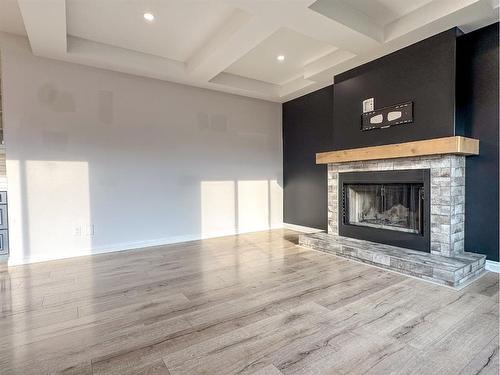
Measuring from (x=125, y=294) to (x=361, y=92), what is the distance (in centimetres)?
340

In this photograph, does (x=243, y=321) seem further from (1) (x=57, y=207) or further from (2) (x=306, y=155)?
(2) (x=306, y=155)

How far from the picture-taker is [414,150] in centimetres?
269

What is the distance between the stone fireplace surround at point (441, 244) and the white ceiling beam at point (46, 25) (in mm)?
3534

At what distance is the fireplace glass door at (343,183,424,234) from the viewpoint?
115 inches

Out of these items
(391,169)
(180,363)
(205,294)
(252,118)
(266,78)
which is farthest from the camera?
(252,118)

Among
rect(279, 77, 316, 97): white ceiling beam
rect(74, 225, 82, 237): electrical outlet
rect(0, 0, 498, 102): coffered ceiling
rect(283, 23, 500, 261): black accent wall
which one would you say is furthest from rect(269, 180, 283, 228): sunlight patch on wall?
rect(74, 225, 82, 237): electrical outlet

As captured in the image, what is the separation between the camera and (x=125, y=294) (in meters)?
2.20

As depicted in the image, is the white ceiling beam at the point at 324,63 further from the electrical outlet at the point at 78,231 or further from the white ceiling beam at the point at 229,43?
the electrical outlet at the point at 78,231

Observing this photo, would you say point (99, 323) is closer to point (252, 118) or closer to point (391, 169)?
point (391, 169)

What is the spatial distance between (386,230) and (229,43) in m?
2.73

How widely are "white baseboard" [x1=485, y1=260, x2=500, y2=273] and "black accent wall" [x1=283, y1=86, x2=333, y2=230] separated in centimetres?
201

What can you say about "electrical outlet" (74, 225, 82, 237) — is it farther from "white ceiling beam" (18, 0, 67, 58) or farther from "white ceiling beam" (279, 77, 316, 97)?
"white ceiling beam" (279, 77, 316, 97)

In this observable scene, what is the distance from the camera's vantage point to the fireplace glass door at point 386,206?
2929 millimetres

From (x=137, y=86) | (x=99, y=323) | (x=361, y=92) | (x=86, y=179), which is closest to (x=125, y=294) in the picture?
(x=99, y=323)
